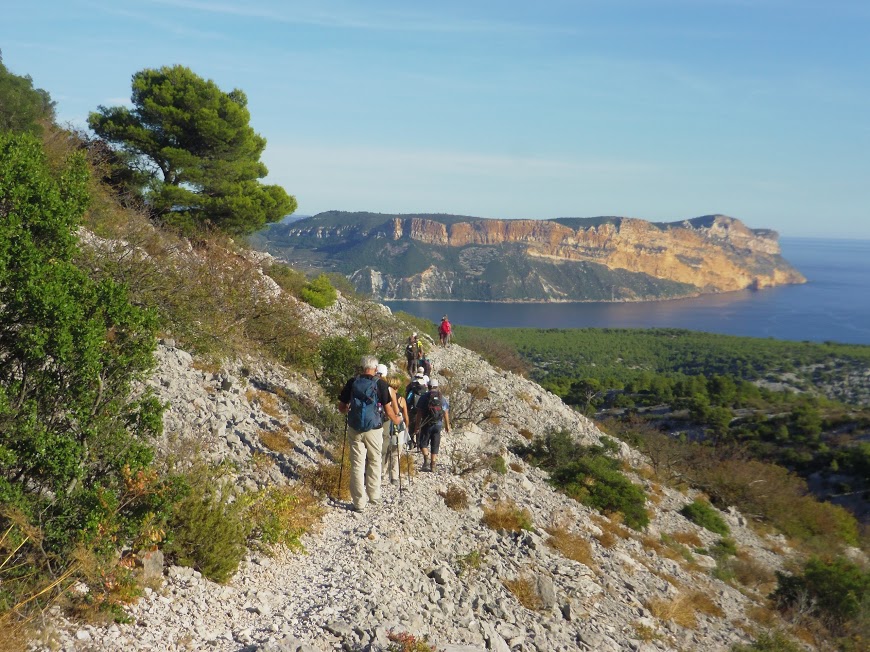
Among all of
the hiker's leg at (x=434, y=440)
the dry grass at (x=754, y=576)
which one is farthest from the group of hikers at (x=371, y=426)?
the dry grass at (x=754, y=576)

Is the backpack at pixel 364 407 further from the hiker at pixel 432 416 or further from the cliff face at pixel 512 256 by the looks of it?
the cliff face at pixel 512 256

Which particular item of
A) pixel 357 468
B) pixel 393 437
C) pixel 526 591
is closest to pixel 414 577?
pixel 526 591

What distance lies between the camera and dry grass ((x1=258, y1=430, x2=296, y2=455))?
25.7 feet

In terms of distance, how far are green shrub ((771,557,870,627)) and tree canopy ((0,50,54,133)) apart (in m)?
18.9

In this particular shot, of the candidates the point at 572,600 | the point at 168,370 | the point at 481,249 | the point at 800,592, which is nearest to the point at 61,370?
the point at 168,370

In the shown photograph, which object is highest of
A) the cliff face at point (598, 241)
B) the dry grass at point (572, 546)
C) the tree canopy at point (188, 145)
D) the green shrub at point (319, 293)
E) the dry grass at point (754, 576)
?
the cliff face at point (598, 241)

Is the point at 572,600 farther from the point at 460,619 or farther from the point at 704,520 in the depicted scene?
the point at 704,520

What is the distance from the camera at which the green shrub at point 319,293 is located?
19922 millimetres

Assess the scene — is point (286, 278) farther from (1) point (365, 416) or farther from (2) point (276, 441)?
(1) point (365, 416)

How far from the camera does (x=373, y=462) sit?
7.07 metres

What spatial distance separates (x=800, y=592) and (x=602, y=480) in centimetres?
411

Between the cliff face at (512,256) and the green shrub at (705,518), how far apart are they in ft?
378

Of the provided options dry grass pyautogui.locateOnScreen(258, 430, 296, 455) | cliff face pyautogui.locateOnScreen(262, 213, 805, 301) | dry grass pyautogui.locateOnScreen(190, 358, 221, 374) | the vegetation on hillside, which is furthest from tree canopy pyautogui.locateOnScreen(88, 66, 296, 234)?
cliff face pyautogui.locateOnScreen(262, 213, 805, 301)

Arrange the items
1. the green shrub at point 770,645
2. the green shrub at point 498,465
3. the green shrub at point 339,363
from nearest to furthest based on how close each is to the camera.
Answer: the green shrub at point 770,645
the green shrub at point 339,363
the green shrub at point 498,465
